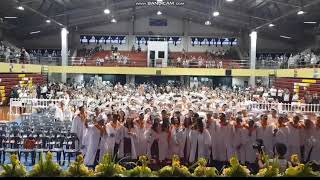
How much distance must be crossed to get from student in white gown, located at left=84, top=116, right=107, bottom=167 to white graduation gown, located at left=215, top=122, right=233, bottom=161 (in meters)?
3.30

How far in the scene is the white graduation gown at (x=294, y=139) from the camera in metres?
12.7

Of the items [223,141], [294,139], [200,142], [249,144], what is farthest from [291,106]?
[200,142]

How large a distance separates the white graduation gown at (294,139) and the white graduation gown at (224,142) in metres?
1.71

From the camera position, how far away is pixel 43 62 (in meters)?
45.6

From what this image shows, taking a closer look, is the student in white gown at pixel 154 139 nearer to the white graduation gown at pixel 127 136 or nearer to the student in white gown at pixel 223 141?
the white graduation gown at pixel 127 136

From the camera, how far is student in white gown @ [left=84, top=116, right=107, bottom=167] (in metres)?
12.7

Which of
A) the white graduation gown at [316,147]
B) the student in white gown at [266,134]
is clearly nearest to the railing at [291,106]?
the white graduation gown at [316,147]

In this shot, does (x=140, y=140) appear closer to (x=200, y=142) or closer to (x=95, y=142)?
(x=95, y=142)

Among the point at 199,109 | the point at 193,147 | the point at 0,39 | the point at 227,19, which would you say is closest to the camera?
the point at 193,147

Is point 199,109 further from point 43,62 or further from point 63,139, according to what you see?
point 43,62

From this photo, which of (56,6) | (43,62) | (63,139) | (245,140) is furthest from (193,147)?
(43,62)

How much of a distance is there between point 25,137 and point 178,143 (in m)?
6.15

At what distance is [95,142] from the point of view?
42.1ft

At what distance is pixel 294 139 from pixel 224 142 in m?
2.03
